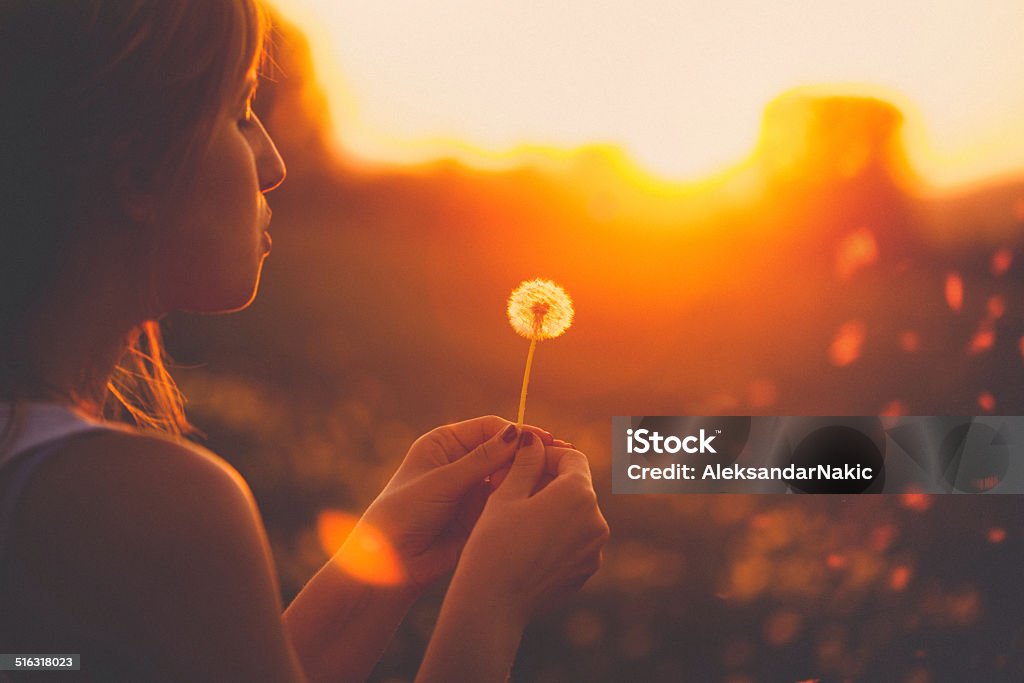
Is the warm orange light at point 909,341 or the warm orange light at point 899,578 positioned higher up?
the warm orange light at point 909,341

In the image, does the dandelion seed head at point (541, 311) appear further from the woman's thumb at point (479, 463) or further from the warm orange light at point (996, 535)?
the warm orange light at point (996, 535)

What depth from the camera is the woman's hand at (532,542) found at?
880mm

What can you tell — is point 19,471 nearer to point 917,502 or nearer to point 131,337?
point 131,337

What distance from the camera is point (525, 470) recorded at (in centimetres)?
107

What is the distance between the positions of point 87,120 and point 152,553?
38 centimetres

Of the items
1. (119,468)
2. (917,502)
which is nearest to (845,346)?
(917,502)

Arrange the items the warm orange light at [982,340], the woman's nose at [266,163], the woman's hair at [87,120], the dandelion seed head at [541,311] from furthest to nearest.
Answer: the warm orange light at [982,340], the dandelion seed head at [541,311], the woman's nose at [266,163], the woman's hair at [87,120]

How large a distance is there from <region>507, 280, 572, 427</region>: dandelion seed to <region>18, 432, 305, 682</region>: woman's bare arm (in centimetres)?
95

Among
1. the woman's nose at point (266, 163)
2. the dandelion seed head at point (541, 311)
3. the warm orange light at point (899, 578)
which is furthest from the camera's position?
the warm orange light at point (899, 578)

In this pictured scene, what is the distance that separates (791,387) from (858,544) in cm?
79

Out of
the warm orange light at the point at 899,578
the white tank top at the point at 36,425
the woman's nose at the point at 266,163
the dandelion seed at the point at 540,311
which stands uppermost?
the dandelion seed at the point at 540,311

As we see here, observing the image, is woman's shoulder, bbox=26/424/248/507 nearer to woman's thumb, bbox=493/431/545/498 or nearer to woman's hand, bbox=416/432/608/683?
woman's hand, bbox=416/432/608/683

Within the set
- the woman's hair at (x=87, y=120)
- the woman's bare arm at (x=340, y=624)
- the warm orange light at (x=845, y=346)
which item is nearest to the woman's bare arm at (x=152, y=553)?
the woman's hair at (x=87, y=120)

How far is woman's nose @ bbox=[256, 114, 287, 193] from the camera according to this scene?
0.79 m
